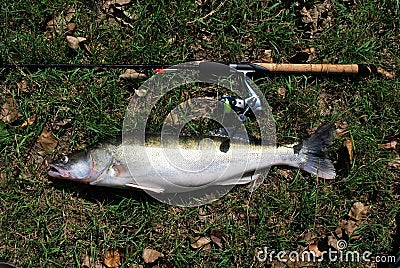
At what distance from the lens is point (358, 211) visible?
3908 millimetres

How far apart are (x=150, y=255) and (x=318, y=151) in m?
1.52

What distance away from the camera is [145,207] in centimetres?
392

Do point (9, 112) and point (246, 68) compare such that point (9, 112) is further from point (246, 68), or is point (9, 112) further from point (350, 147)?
point (350, 147)

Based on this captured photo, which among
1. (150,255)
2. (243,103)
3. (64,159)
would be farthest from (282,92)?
(64,159)

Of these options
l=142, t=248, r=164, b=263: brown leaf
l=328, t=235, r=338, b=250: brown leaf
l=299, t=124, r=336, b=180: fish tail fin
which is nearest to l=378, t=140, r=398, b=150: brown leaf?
l=299, t=124, r=336, b=180: fish tail fin

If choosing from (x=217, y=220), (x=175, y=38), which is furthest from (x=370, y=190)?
(x=175, y=38)

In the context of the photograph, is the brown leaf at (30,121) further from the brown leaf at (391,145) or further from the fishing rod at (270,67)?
the brown leaf at (391,145)

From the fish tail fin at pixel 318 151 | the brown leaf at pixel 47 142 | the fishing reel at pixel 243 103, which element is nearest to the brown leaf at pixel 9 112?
the brown leaf at pixel 47 142

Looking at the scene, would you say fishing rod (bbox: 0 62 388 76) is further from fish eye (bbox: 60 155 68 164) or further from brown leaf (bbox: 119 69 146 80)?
fish eye (bbox: 60 155 68 164)

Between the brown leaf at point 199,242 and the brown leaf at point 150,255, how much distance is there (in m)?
0.26

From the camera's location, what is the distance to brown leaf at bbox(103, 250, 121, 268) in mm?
3886

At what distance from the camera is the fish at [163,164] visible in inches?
143

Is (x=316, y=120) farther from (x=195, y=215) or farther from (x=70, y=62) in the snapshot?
(x=70, y=62)

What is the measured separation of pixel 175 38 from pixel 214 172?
1169mm
